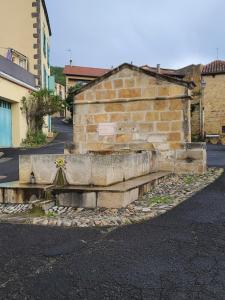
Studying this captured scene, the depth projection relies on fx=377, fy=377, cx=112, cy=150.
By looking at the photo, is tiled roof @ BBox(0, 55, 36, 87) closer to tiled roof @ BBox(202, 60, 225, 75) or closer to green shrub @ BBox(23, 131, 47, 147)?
green shrub @ BBox(23, 131, 47, 147)

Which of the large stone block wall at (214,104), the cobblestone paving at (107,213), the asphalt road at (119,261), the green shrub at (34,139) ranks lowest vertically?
the asphalt road at (119,261)

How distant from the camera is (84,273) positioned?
319 centimetres

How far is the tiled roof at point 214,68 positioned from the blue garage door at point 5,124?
21.8m

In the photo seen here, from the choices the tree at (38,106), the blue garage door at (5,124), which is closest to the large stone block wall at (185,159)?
the blue garage door at (5,124)

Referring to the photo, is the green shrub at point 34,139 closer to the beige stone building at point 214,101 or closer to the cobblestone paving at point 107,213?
the cobblestone paving at point 107,213

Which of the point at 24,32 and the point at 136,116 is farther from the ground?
the point at 24,32

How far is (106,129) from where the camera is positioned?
10.4m

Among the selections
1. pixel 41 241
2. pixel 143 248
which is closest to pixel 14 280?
pixel 41 241

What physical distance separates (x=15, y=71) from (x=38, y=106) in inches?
102

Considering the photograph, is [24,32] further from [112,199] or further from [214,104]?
[112,199]

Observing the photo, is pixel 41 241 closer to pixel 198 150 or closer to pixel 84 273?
pixel 84 273

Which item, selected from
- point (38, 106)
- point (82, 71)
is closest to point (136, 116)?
point (38, 106)

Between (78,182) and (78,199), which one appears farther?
(78,182)

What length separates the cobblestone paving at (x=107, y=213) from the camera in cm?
501
